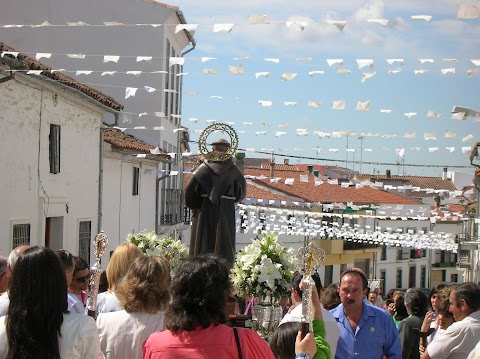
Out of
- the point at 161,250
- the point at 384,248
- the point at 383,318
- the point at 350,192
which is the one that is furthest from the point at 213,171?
the point at 384,248

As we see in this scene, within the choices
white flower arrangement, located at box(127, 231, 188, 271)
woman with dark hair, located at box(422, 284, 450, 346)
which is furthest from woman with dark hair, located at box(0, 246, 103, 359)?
white flower arrangement, located at box(127, 231, 188, 271)

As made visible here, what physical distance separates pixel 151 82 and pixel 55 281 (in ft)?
92.3

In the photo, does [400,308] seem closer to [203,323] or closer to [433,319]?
[433,319]

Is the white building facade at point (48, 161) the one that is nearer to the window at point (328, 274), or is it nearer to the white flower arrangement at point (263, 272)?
the white flower arrangement at point (263, 272)

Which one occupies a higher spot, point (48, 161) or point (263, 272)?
point (48, 161)

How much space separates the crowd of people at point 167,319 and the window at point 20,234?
33.2ft

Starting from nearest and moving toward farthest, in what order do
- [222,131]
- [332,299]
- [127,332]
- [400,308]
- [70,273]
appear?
[127,332] < [70,273] < [332,299] < [222,131] < [400,308]

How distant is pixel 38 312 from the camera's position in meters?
4.39

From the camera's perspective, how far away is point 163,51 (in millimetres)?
31547

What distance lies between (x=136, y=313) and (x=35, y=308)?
123cm

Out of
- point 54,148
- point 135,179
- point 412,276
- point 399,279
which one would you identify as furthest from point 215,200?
point 412,276

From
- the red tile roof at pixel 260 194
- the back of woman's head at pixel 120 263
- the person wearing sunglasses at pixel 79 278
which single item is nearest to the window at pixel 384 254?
the red tile roof at pixel 260 194

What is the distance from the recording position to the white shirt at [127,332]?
18.0ft

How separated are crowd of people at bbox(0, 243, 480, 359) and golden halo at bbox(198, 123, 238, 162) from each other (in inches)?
99.2
